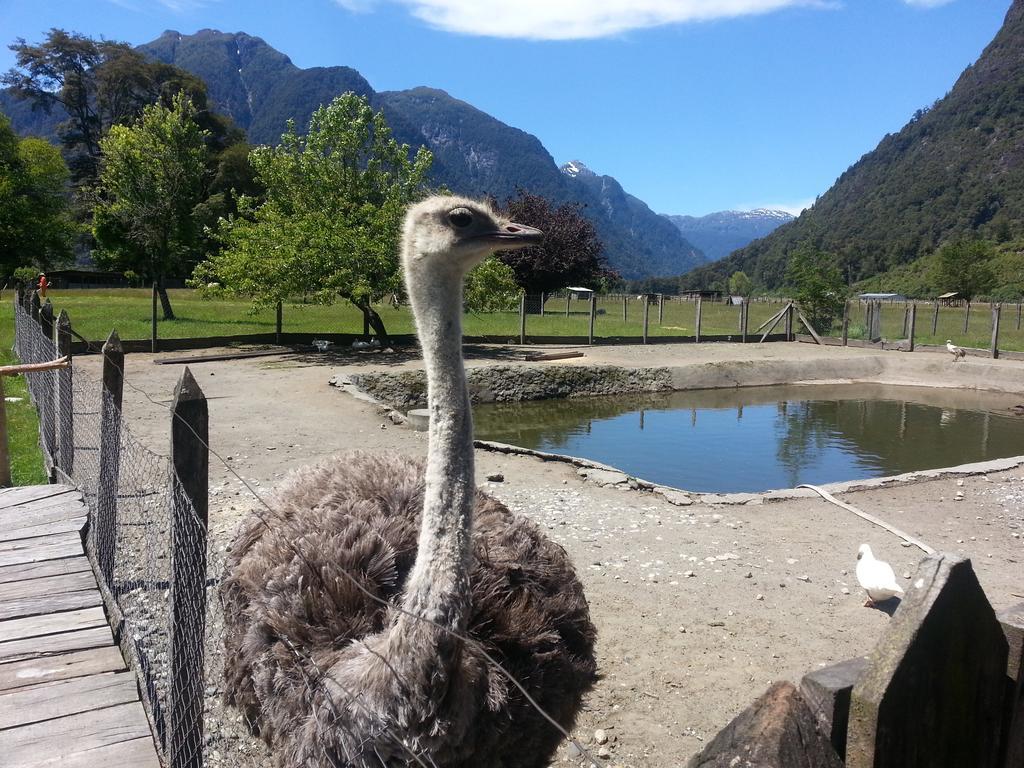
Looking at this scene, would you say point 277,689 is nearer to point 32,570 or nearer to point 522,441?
point 32,570

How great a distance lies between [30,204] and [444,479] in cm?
3043

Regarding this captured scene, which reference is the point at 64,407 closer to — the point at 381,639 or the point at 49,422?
the point at 49,422

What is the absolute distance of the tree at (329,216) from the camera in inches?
648

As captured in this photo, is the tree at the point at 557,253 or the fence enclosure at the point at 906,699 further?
the tree at the point at 557,253

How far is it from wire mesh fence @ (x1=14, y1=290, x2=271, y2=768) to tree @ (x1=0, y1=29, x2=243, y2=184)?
4945cm

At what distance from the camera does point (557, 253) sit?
36375 mm

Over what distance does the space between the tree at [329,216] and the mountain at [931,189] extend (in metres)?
81.3

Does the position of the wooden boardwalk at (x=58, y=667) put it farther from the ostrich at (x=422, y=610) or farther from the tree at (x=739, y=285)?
the tree at (x=739, y=285)

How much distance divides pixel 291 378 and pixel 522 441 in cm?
471

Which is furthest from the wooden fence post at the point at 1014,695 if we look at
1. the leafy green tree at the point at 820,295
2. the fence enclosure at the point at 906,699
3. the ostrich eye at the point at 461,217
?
the leafy green tree at the point at 820,295

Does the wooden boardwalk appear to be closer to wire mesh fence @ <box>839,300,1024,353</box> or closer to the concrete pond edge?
the concrete pond edge

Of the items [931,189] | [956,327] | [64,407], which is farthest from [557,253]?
[931,189]

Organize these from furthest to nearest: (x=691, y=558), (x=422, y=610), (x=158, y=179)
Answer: (x=158, y=179), (x=691, y=558), (x=422, y=610)

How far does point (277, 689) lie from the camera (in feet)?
8.37
